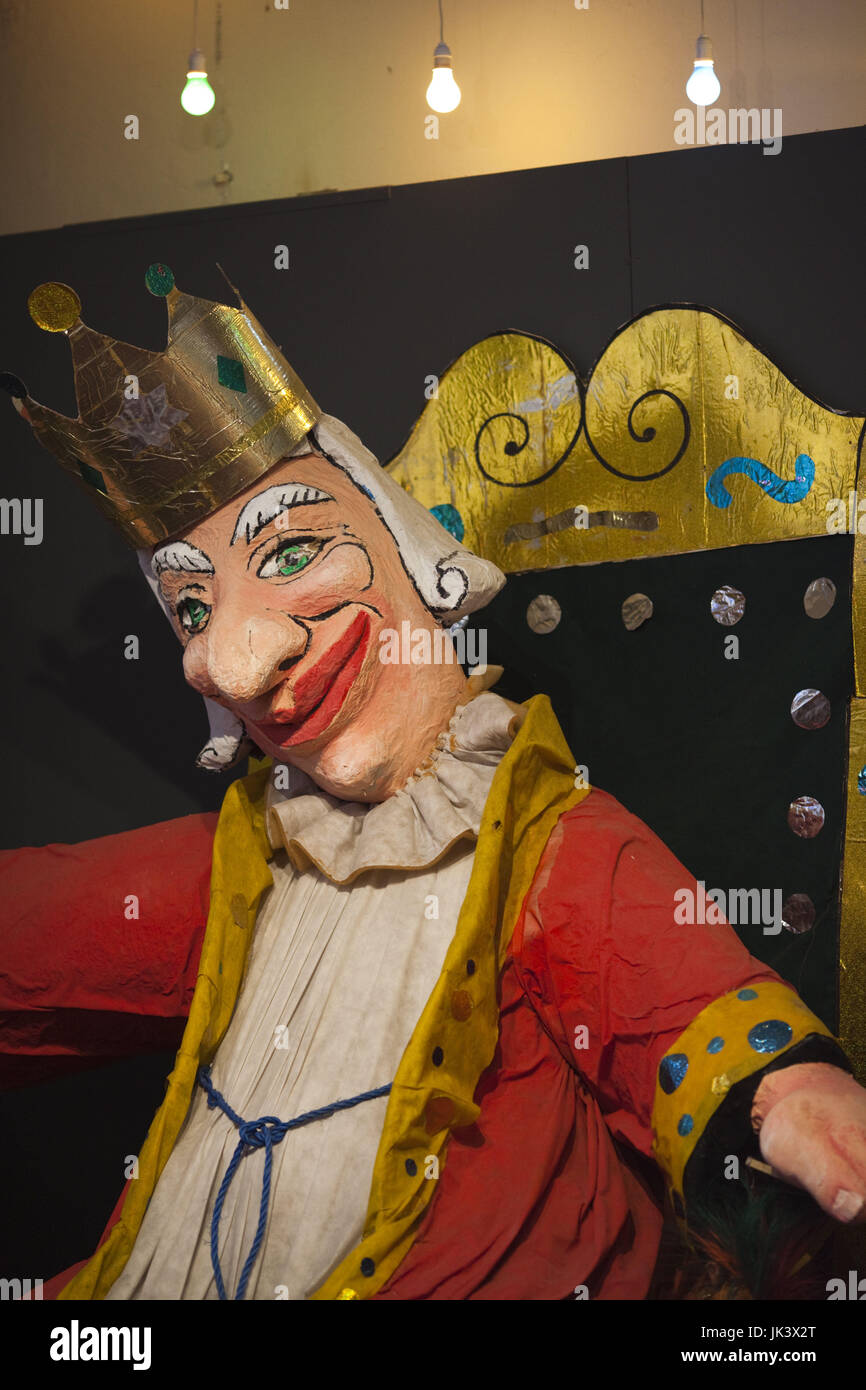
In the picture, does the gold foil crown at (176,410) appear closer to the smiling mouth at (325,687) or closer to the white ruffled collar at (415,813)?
the smiling mouth at (325,687)

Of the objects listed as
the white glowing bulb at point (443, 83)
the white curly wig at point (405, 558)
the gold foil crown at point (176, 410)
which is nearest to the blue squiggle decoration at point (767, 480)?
the white curly wig at point (405, 558)

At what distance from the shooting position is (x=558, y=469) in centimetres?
204

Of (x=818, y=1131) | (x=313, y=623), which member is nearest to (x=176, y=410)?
(x=313, y=623)

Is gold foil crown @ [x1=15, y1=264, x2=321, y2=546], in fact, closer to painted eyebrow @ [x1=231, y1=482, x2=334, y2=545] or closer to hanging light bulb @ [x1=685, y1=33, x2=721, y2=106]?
painted eyebrow @ [x1=231, y1=482, x2=334, y2=545]

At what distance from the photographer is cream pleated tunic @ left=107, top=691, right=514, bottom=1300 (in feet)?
4.79

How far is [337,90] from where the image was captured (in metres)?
2.30

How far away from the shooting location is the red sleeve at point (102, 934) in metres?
1.75

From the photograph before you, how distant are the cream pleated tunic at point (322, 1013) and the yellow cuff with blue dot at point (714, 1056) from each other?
30 centimetres

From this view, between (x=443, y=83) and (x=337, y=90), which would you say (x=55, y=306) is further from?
(x=337, y=90)

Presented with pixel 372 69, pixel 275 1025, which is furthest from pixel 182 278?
pixel 275 1025

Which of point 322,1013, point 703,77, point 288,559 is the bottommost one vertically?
point 322,1013

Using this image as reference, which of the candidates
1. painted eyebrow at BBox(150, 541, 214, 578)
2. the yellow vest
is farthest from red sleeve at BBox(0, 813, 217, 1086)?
painted eyebrow at BBox(150, 541, 214, 578)

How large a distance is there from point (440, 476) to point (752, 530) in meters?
0.47

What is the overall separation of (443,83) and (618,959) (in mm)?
1345
